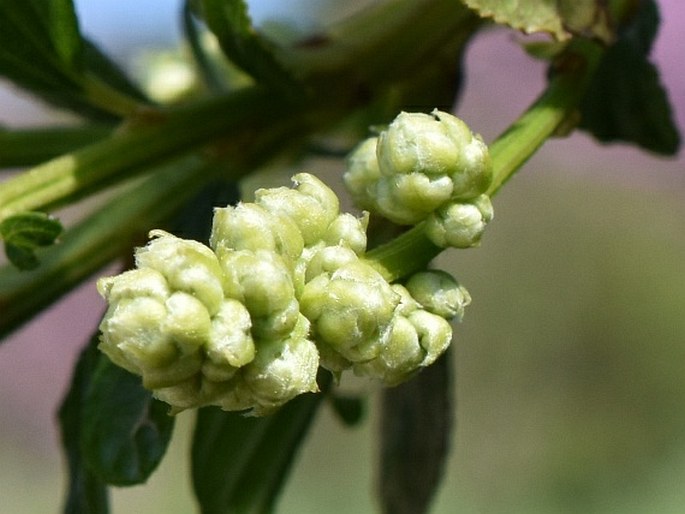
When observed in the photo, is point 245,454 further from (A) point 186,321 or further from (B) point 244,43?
(A) point 186,321

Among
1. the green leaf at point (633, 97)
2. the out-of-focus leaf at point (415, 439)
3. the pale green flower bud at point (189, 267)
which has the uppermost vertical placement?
the pale green flower bud at point (189, 267)

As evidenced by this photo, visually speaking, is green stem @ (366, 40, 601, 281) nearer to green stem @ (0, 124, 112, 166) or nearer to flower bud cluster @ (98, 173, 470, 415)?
flower bud cluster @ (98, 173, 470, 415)

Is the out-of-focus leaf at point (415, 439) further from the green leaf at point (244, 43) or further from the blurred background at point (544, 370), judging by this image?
the blurred background at point (544, 370)

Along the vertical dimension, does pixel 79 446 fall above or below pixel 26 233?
below

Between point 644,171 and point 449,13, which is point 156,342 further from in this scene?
point 644,171

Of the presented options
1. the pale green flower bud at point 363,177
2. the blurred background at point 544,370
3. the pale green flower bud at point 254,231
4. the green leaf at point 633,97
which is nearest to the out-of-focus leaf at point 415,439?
the green leaf at point 633,97

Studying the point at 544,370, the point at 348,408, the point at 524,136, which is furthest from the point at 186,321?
the point at 544,370
